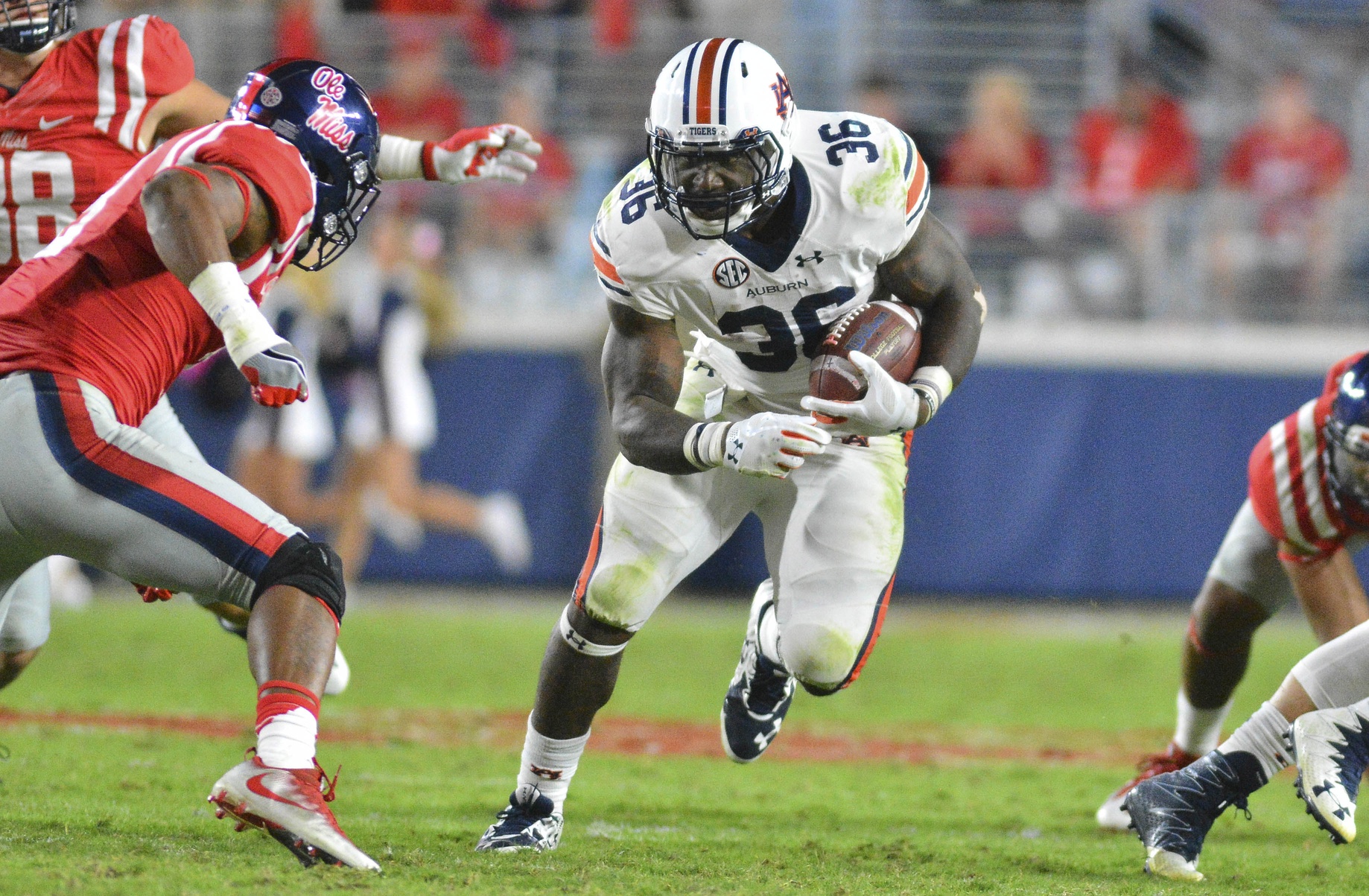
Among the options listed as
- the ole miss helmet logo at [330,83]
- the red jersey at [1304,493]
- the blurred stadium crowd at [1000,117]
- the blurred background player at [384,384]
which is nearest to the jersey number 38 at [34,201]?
the ole miss helmet logo at [330,83]

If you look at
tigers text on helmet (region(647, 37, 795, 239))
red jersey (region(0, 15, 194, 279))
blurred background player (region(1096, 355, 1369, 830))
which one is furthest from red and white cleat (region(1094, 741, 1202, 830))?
→ red jersey (region(0, 15, 194, 279))

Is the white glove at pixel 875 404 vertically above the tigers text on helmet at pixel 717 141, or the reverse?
the tigers text on helmet at pixel 717 141

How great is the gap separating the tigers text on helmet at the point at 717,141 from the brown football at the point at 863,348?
35 cm

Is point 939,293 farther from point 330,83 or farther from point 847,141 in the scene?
point 330,83

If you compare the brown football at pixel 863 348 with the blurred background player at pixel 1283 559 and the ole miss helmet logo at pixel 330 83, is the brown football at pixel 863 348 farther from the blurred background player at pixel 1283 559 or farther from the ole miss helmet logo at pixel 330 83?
the ole miss helmet logo at pixel 330 83

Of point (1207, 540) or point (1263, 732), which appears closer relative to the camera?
point (1263, 732)

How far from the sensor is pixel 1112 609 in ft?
30.8

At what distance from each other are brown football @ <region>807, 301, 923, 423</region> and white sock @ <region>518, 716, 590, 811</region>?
3.25ft

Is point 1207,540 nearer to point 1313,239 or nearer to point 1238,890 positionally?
point 1313,239

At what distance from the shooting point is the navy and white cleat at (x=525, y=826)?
3611 mm

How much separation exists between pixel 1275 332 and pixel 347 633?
5647 mm

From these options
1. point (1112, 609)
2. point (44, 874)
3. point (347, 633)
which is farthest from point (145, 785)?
point (1112, 609)

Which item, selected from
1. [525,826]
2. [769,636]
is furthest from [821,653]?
[525,826]

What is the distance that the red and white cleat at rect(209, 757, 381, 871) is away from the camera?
2951 millimetres
